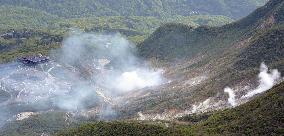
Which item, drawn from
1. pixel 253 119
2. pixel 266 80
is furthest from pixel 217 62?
pixel 253 119

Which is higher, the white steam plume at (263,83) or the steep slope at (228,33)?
the steep slope at (228,33)

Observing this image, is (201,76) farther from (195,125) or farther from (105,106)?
(195,125)

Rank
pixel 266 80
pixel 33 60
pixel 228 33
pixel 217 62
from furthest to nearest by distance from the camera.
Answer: pixel 228 33, pixel 33 60, pixel 217 62, pixel 266 80

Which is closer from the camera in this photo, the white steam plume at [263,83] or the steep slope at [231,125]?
the steep slope at [231,125]

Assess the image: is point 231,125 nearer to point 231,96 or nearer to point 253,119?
point 253,119

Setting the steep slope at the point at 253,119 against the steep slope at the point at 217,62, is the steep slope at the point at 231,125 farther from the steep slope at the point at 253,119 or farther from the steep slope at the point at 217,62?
the steep slope at the point at 217,62

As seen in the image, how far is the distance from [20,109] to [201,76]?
50.9 meters


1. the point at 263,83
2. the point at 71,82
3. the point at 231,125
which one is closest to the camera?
the point at 231,125

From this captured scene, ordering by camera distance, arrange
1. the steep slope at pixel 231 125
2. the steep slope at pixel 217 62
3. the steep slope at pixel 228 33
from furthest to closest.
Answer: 1. the steep slope at pixel 228 33
2. the steep slope at pixel 217 62
3. the steep slope at pixel 231 125

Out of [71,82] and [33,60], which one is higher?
[33,60]

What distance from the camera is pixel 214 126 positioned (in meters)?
103

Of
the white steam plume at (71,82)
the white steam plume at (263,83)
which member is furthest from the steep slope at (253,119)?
the white steam plume at (71,82)

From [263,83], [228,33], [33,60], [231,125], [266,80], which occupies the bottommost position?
[231,125]

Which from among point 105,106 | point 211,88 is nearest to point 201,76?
point 211,88
